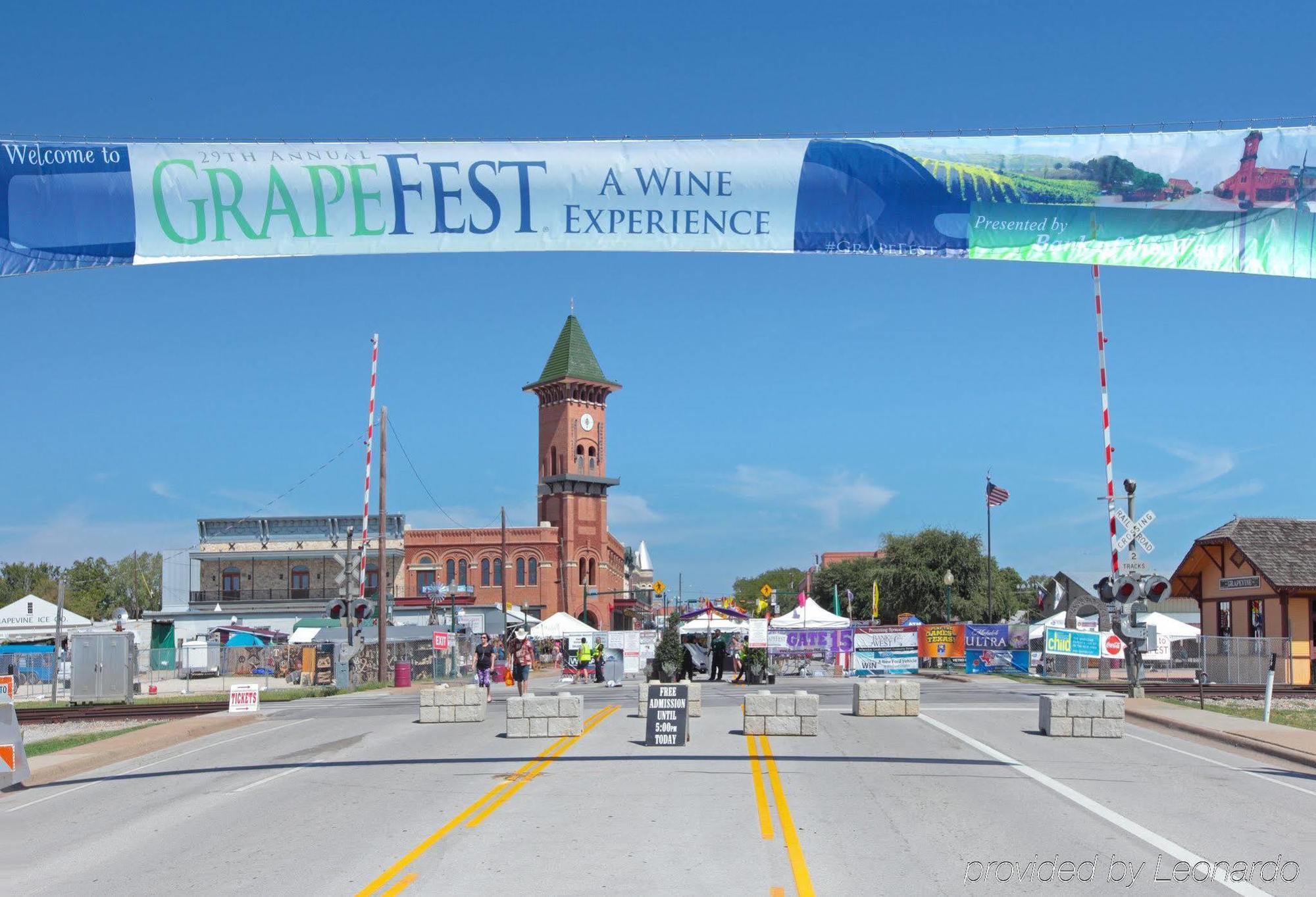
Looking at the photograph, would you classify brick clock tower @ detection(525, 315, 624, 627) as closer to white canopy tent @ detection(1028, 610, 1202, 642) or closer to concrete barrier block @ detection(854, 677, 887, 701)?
white canopy tent @ detection(1028, 610, 1202, 642)

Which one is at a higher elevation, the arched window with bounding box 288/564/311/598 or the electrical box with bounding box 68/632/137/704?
the arched window with bounding box 288/564/311/598

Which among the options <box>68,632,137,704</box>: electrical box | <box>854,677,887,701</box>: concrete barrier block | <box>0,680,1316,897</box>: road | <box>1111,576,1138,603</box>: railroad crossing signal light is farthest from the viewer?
<box>68,632,137,704</box>: electrical box

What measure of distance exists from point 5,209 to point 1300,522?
38.7 meters

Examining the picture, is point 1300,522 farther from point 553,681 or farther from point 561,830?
point 561,830

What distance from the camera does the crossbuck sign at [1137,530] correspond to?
2703 cm

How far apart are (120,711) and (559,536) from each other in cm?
6654

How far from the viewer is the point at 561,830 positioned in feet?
38.3

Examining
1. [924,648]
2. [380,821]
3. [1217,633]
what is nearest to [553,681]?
[924,648]

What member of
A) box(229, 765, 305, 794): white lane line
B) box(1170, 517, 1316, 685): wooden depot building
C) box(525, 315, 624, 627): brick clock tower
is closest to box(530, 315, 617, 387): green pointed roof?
box(525, 315, 624, 627): brick clock tower

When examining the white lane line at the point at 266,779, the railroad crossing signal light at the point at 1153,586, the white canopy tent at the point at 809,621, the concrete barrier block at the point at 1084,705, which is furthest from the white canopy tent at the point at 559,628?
the white lane line at the point at 266,779

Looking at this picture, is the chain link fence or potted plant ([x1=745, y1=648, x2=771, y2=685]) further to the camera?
potted plant ([x1=745, y1=648, x2=771, y2=685])

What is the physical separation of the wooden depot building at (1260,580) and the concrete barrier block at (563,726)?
25.1 metres

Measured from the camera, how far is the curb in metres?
17.7

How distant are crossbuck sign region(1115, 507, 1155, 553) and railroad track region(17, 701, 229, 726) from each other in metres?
21.3
